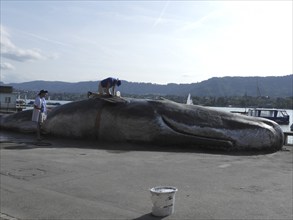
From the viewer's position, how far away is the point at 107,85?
15797 millimetres

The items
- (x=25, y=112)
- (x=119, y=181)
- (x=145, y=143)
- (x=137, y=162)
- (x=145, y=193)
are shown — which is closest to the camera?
(x=145, y=193)

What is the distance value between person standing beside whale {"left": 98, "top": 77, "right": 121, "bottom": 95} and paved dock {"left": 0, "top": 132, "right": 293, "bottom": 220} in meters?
3.37

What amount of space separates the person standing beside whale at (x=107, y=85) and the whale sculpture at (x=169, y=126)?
488mm

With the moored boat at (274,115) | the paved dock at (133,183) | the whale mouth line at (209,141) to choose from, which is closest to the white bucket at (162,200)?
the paved dock at (133,183)

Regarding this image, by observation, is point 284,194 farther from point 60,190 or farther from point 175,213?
point 60,190

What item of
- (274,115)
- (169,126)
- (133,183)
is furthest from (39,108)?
(274,115)

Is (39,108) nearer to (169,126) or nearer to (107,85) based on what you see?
(107,85)

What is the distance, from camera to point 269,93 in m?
A: 108

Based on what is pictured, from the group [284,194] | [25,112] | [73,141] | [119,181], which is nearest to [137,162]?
[119,181]

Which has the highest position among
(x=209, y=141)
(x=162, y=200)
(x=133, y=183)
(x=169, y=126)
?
(x=169, y=126)

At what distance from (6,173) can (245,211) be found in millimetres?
4950

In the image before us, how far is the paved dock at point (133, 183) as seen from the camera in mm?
6402

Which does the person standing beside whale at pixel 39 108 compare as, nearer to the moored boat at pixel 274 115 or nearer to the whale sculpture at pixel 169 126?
the whale sculpture at pixel 169 126

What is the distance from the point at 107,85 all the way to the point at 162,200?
10.2 metres
